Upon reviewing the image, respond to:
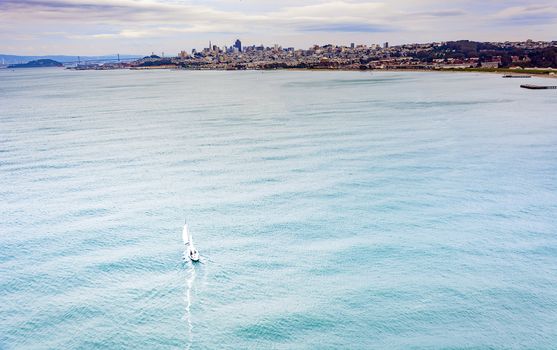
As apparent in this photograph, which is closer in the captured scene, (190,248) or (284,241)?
(190,248)

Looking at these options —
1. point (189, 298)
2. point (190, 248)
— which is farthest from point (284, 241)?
point (189, 298)

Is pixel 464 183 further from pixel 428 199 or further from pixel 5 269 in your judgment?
pixel 5 269

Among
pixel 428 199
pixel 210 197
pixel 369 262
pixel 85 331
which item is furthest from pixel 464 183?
pixel 85 331

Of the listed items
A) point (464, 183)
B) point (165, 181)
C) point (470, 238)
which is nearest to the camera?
point (470, 238)

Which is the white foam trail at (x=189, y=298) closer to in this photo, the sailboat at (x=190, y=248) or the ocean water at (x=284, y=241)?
the ocean water at (x=284, y=241)

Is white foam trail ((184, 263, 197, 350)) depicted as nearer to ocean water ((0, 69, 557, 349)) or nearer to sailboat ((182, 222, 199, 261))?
ocean water ((0, 69, 557, 349))

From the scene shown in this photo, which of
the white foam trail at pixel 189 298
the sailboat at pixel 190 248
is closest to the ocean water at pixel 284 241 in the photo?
the white foam trail at pixel 189 298

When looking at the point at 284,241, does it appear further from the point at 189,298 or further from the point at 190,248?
the point at 189,298

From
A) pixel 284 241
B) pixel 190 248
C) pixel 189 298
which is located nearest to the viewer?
pixel 189 298
